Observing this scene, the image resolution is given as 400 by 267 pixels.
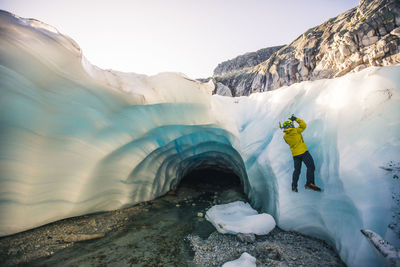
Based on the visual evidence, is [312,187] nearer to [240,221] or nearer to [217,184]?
[240,221]

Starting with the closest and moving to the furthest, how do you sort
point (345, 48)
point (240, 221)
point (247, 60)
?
point (240, 221) < point (345, 48) < point (247, 60)

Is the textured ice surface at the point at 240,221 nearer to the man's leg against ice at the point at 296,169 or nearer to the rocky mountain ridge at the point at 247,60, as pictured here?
the man's leg against ice at the point at 296,169

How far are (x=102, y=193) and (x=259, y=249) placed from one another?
352 centimetres

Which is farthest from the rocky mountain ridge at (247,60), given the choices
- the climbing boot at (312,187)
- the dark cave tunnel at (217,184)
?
the climbing boot at (312,187)

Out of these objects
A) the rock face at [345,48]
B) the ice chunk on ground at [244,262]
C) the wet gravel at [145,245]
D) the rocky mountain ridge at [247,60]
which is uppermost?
the rocky mountain ridge at [247,60]

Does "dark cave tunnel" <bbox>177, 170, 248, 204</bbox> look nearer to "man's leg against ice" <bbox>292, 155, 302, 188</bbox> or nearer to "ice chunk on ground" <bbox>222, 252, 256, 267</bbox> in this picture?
"man's leg against ice" <bbox>292, 155, 302, 188</bbox>

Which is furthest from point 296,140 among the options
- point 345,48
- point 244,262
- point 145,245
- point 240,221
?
point 345,48

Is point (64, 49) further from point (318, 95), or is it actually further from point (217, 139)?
point (318, 95)

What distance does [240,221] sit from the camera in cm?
342

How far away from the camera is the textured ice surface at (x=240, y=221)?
3.12 m

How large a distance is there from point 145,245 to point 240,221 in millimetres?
1845

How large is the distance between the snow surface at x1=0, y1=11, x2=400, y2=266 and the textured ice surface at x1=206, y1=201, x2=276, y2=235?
1.00 feet

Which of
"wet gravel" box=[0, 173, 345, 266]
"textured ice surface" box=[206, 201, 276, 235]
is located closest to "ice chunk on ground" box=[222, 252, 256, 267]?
"wet gravel" box=[0, 173, 345, 266]

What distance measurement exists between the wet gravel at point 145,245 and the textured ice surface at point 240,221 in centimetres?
12
